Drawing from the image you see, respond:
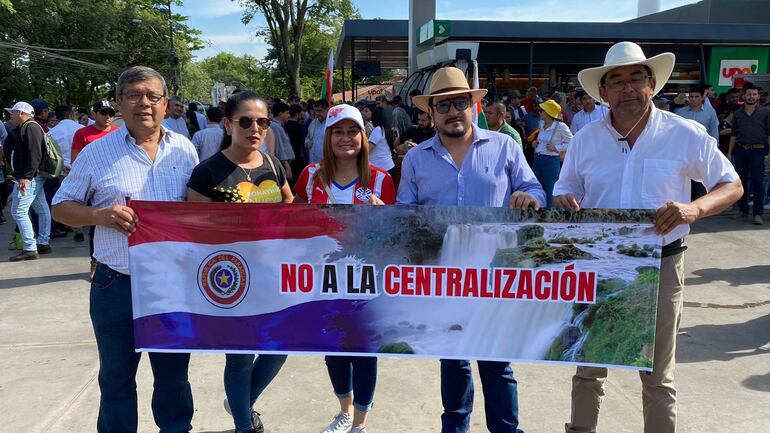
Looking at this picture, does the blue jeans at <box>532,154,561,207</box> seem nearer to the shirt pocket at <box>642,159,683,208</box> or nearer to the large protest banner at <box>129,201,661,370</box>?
the shirt pocket at <box>642,159,683,208</box>

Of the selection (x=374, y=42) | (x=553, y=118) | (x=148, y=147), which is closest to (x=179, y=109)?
(x=553, y=118)

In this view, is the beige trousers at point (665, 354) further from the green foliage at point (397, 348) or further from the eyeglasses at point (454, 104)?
the eyeglasses at point (454, 104)

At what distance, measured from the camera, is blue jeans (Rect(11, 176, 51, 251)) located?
735 centimetres

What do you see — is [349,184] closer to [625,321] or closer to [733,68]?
[625,321]

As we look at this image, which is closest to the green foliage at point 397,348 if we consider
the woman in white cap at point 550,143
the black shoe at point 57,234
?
the woman in white cap at point 550,143

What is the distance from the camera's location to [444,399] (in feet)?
9.71

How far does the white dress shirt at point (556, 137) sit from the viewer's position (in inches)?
322

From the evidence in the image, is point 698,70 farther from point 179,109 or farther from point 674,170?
point 674,170

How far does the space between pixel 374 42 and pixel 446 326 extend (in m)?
22.1

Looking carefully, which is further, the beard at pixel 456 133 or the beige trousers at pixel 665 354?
the beard at pixel 456 133

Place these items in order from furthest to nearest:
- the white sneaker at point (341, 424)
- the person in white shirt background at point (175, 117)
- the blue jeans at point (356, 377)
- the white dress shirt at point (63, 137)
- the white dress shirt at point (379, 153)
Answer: the person in white shirt background at point (175, 117)
the white dress shirt at point (63, 137)
the white dress shirt at point (379, 153)
the white sneaker at point (341, 424)
the blue jeans at point (356, 377)

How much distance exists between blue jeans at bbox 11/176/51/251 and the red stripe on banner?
19.5ft

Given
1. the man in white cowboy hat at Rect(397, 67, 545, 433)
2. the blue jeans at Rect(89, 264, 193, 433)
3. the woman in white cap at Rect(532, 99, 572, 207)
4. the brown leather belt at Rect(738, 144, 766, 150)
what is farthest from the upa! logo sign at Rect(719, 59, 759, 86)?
the blue jeans at Rect(89, 264, 193, 433)

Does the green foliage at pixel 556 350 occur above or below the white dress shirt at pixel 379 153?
below
